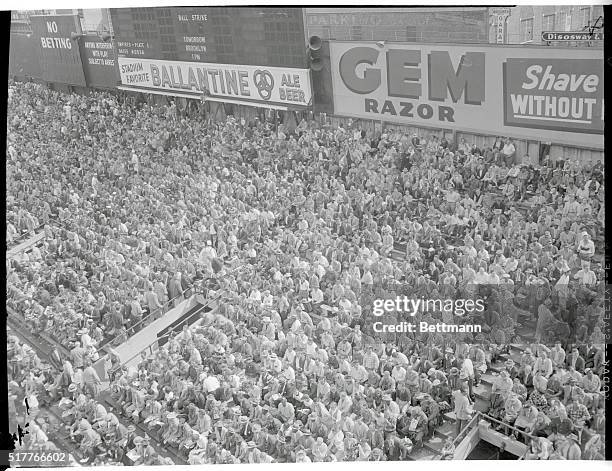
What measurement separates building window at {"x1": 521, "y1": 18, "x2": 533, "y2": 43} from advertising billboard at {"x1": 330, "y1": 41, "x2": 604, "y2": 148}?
5 centimetres

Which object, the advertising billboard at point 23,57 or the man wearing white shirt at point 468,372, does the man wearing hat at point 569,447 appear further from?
the advertising billboard at point 23,57

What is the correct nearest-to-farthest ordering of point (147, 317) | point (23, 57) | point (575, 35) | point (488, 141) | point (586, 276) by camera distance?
point (575, 35) < point (586, 276) < point (488, 141) < point (23, 57) < point (147, 317)

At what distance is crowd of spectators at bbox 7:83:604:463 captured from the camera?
3270mm

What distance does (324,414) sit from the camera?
3359mm

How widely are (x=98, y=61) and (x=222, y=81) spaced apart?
29.1 inches

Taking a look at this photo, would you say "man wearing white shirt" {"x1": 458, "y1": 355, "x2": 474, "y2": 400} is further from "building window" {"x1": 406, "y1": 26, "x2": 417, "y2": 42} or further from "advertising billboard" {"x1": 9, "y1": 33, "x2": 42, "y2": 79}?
"advertising billboard" {"x1": 9, "y1": 33, "x2": 42, "y2": 79}

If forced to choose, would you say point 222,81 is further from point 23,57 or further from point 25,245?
point 25,245

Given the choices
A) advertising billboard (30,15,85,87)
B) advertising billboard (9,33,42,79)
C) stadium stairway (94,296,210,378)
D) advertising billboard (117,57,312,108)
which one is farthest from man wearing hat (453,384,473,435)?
advertising billboard (9,33,42,79)

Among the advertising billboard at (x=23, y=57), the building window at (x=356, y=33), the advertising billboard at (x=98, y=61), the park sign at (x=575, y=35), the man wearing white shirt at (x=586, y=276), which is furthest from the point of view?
the advertising billboard at (x=98, y=61)

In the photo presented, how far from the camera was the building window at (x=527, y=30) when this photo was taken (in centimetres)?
314

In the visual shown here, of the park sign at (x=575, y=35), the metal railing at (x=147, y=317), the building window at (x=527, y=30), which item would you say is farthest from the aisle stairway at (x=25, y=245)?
the park sign at (x=575, y=35)

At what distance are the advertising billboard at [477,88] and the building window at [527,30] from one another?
0.05 m

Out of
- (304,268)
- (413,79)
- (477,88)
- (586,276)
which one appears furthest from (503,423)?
(413,79)

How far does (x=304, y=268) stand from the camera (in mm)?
3555
